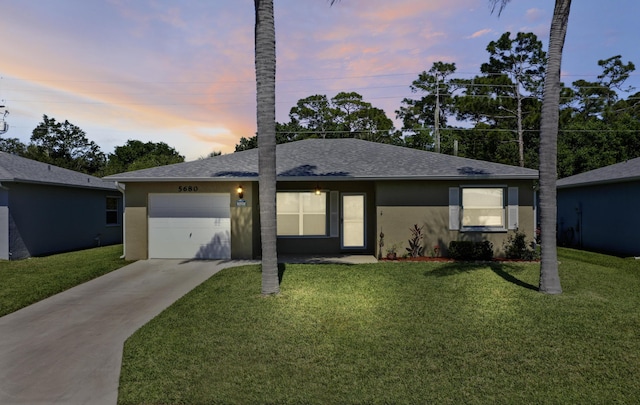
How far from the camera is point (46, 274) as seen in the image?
10.3 metres

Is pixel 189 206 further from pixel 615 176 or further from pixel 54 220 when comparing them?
pixel 615 176

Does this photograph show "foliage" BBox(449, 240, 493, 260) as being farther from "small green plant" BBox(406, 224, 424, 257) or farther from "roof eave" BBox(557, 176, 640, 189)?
"roof eave" BBox(557, 176, 640, 189)

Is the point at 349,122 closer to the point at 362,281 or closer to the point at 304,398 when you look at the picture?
the point at 362,281

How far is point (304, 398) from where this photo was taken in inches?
155

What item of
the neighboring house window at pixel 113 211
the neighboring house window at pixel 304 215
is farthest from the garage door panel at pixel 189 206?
the neighboring house window at pixel 113 211

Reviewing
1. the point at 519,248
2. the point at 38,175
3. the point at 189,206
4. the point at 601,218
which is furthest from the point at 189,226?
the point at 601,218

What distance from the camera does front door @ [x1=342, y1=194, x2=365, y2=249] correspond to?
13.6m

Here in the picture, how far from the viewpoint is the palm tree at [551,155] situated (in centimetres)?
766

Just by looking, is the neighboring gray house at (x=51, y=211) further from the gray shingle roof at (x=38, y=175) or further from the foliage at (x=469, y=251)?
the foliage at (x=469, y=251)

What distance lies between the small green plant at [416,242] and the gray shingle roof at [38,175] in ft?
45.5

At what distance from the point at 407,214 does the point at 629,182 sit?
9.53 m

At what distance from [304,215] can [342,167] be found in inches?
90.6

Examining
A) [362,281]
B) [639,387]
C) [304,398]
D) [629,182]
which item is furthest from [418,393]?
[629,182]

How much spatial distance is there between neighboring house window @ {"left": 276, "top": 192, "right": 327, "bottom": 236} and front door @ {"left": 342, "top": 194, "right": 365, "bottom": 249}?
764 mm
